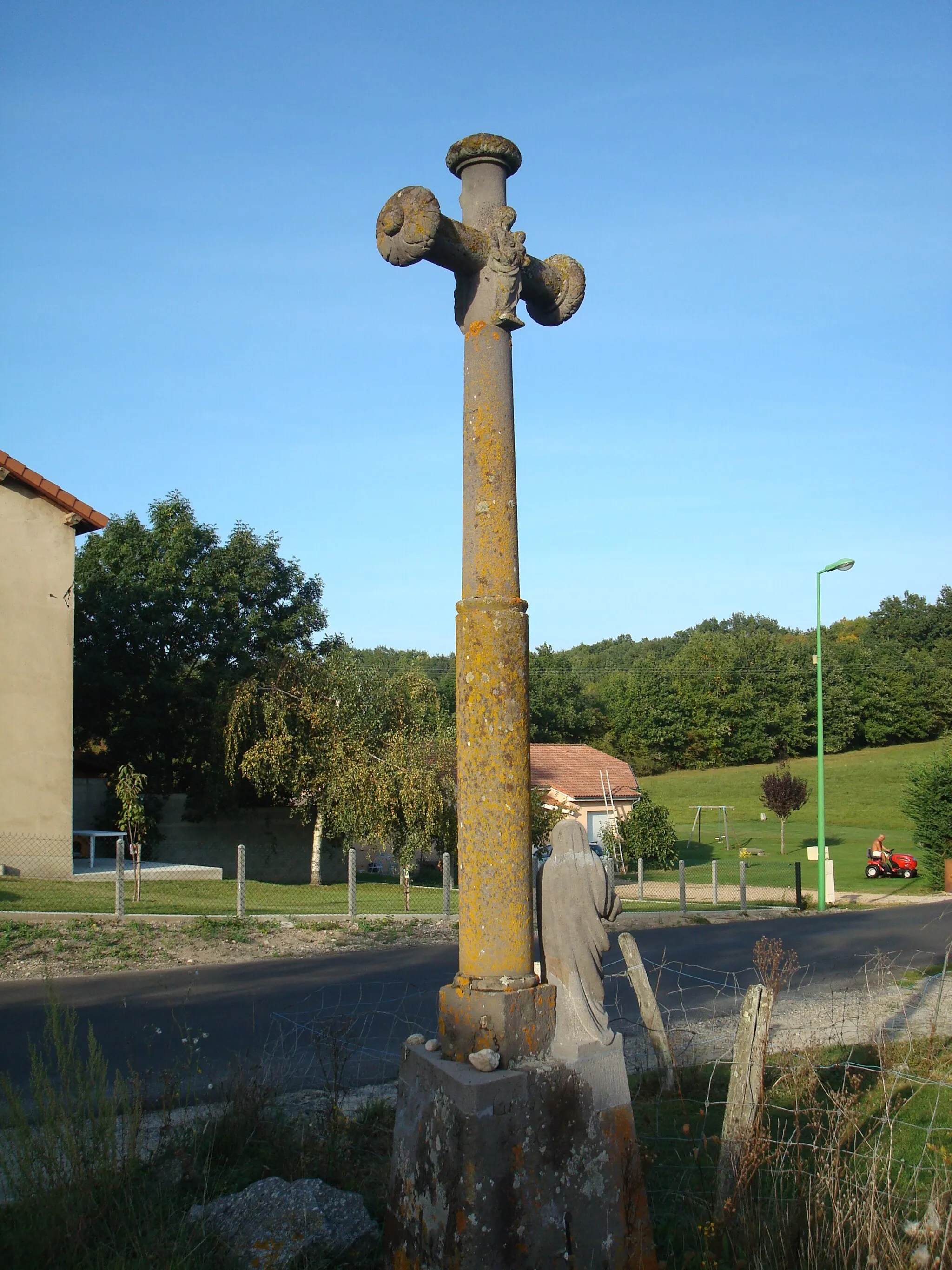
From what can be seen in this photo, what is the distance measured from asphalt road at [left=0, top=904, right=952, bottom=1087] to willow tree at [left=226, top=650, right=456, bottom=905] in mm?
6158

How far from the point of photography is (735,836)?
45.7 meters

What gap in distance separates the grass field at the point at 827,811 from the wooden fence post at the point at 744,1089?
24032mm

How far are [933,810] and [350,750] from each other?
599 inches

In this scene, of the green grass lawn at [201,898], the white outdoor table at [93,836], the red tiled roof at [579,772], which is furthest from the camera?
the red tiled roof at [579,772]

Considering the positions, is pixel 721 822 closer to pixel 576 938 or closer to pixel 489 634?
pixel 576 938

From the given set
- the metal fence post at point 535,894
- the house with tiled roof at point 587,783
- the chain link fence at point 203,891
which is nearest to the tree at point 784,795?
the house with tiled roof at point 587,783

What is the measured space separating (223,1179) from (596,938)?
2000 mm

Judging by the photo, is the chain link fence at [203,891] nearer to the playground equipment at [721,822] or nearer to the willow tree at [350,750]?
the willow tree at [350,750]

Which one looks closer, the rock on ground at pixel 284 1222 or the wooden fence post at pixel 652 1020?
the rock on ground at pixel 284 1222

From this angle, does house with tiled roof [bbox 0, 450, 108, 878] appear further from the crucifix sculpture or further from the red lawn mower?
the red lawn mower

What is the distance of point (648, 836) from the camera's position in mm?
32250

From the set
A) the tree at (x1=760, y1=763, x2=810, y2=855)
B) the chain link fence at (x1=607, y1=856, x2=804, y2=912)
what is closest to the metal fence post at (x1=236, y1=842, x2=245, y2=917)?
the chain link fence at (x1=607, y1=856, x2=804, y2=912)

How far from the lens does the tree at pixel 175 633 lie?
89.1 feet

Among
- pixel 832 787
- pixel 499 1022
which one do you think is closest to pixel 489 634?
pixel 499 1022
